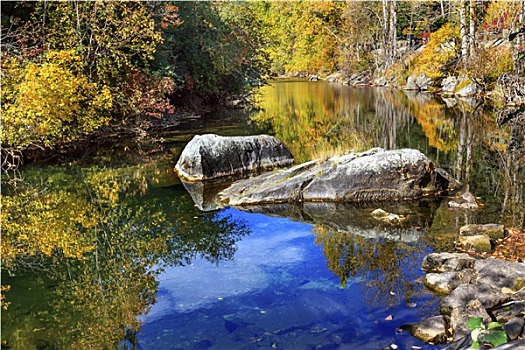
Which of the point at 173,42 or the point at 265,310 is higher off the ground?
the point at 173,42

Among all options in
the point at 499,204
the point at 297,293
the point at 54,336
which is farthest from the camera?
the point at 499,204

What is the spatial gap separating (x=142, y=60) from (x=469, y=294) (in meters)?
17.9

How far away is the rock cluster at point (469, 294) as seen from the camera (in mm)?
5785

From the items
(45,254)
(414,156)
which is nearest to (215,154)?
(414,156)

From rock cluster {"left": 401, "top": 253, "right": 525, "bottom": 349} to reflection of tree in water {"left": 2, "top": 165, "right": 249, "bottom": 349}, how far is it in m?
3.48

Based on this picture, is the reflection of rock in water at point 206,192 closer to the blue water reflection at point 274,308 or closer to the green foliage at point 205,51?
the blue water reflection at point 274,308

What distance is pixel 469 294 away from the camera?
6.45 metres

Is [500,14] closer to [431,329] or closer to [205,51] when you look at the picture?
[205,51]

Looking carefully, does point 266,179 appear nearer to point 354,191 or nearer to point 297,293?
point 354,191

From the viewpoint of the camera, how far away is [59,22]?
19.4 meters

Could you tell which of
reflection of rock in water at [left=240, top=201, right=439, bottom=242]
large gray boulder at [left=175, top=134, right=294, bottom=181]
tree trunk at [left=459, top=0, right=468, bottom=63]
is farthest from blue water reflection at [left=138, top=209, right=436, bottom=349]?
tree trunk at [left=459, top=0, right=468, bottom=63]

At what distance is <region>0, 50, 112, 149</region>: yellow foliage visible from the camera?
592 inches

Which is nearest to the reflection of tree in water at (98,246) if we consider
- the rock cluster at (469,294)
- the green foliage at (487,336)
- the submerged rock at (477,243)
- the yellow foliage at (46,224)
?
the yellow foliage at (46,224)

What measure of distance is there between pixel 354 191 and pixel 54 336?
7183mm
